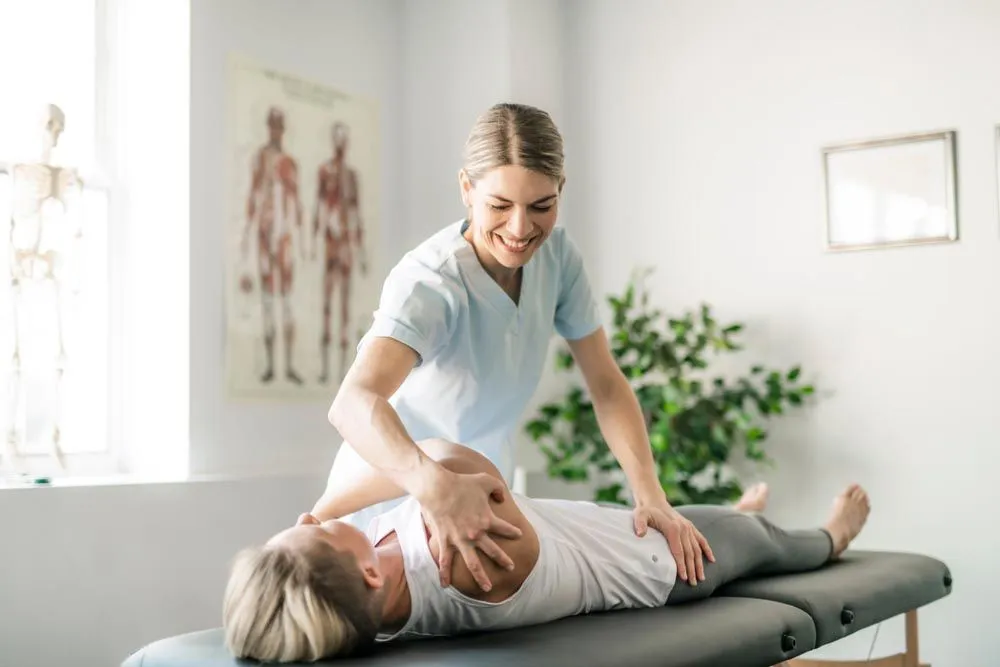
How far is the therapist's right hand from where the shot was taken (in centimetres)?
162

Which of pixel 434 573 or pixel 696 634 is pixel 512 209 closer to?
pixel 434 573

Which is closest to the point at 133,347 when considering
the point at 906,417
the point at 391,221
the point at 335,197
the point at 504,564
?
the point at 335,197

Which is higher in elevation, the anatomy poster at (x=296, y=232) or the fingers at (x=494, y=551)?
the anatomy poster at (x=296, y=232)

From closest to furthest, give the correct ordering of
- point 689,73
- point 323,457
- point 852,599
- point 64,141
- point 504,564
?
point 504,564 → point 852,599 → point 64,141 → point 323,457 → point 689,73

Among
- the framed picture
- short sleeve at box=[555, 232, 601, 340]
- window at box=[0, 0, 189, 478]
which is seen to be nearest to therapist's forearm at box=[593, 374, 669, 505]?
short sleeve at box=[555, 232, 601, 340]

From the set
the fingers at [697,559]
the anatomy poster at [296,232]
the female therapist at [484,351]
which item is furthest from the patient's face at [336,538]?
the anatomy poster at [296,232]

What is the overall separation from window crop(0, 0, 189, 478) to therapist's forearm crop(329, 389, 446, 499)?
1.67 metres

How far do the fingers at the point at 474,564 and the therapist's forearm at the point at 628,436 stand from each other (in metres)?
0.58

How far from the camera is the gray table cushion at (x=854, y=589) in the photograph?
209cm

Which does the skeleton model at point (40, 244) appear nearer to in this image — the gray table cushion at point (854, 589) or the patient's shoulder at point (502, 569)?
the patient's shoulder at point (502, 569)

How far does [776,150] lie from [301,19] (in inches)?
65.1

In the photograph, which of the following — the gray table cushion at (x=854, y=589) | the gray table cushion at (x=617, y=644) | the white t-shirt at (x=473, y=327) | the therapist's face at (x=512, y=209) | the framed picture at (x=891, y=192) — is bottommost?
the gray table cushion at (x=854, y=589)

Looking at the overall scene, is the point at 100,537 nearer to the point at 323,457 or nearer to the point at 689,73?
the point at 323,457

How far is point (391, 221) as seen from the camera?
420cm
